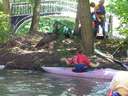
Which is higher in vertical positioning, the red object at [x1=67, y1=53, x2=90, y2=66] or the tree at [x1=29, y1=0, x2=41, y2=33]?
the tree at [x1=29, y1=0, x2=41, y2=33]

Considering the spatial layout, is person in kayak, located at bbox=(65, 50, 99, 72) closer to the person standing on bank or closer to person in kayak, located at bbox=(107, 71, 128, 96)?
the person standing on bank

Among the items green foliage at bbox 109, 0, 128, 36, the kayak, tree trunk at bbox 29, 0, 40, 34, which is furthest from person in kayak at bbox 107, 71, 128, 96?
tree trunk at bbox 29, 0, 40, 34

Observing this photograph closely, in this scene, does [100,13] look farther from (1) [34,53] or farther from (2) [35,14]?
(2) [35,14]

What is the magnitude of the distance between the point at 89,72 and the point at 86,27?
102 inches

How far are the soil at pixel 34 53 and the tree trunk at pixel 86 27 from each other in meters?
0.51

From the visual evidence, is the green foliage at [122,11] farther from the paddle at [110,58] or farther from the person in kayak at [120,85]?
the person in kayak at [120,85]

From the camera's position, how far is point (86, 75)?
56.7ft

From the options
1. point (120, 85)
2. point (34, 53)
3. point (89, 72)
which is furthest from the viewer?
point (34, 53)

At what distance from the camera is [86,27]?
19234 mm

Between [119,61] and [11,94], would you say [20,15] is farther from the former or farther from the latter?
[11,94]

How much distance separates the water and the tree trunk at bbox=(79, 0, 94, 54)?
243 centimetres

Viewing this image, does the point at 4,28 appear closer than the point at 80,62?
No

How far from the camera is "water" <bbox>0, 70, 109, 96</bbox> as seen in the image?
45.3 ft

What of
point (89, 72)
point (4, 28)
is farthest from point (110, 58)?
point (4, 28)
